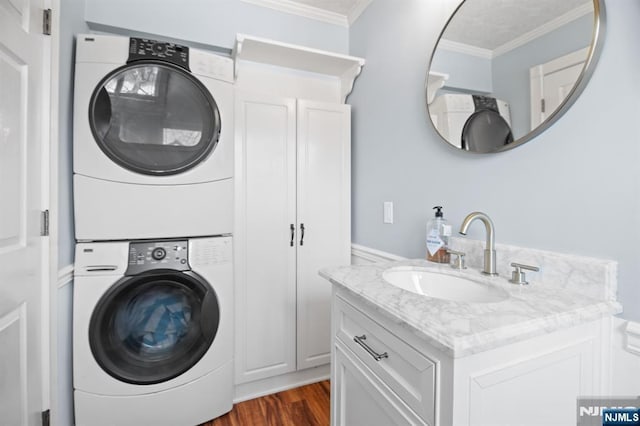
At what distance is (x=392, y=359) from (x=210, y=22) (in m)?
2.17

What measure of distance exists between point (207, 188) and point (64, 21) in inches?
37.6

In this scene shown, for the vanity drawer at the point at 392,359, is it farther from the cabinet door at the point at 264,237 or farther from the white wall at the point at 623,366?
the cabinet door at the point at 264,237

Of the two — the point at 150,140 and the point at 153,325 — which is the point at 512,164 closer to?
the point at 150,140

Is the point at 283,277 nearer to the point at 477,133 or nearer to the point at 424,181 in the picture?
the point at 424,181

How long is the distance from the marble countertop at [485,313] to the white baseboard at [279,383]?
1.31 metres

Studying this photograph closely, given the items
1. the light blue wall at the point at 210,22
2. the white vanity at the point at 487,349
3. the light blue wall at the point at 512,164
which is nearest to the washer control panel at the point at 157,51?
the light blue wall at the point at 210,22

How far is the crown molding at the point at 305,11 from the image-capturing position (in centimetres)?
201

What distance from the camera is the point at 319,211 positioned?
76.7 inches

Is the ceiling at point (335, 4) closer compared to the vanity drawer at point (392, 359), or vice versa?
the vanity drawer at point (392, 359)

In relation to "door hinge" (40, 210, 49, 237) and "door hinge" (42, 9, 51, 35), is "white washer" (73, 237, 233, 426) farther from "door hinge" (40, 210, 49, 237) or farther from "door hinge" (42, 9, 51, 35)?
"door hinge" (42, 9, 51, 35)

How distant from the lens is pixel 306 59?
1998mm

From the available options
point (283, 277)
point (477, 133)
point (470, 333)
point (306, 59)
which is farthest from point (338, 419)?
point (306, 59)

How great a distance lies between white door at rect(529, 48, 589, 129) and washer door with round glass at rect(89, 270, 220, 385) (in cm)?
158
